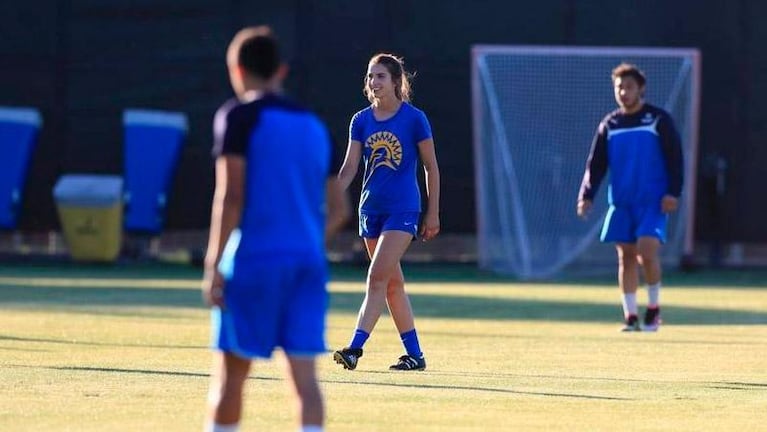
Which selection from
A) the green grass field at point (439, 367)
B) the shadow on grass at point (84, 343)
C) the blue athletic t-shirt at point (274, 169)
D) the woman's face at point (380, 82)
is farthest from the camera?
the shadow on grass at point (84, 343)

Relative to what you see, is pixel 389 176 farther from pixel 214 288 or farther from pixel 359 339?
pixel 214 288

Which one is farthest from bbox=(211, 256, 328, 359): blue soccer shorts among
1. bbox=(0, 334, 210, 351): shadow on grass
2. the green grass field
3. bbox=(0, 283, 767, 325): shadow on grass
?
bbox=(0, 283, 767, 325): shadow on grass

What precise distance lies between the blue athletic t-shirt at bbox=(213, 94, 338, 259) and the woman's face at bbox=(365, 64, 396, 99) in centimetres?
447

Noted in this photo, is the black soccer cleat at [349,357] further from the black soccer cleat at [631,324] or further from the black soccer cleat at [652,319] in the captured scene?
the black soccer cleat at [652,319]

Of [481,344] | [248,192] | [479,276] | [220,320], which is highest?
[248,192]

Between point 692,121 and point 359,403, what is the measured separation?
1564 centimetres

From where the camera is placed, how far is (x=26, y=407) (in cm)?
923

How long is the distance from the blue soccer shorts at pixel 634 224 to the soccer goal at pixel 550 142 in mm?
8278

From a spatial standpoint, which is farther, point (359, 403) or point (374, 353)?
point (374, 353)

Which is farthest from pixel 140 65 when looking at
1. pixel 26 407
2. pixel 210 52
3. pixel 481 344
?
pixel 26 407

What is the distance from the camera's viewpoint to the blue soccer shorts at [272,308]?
6.63 meters

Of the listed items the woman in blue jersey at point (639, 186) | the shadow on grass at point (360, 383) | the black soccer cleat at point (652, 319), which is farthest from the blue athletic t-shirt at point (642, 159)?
the shadow on grass at point (360, 383)

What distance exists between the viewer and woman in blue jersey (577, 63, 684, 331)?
50.0 feet

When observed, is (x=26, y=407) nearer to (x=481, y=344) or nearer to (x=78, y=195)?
(x=481, y=344)
